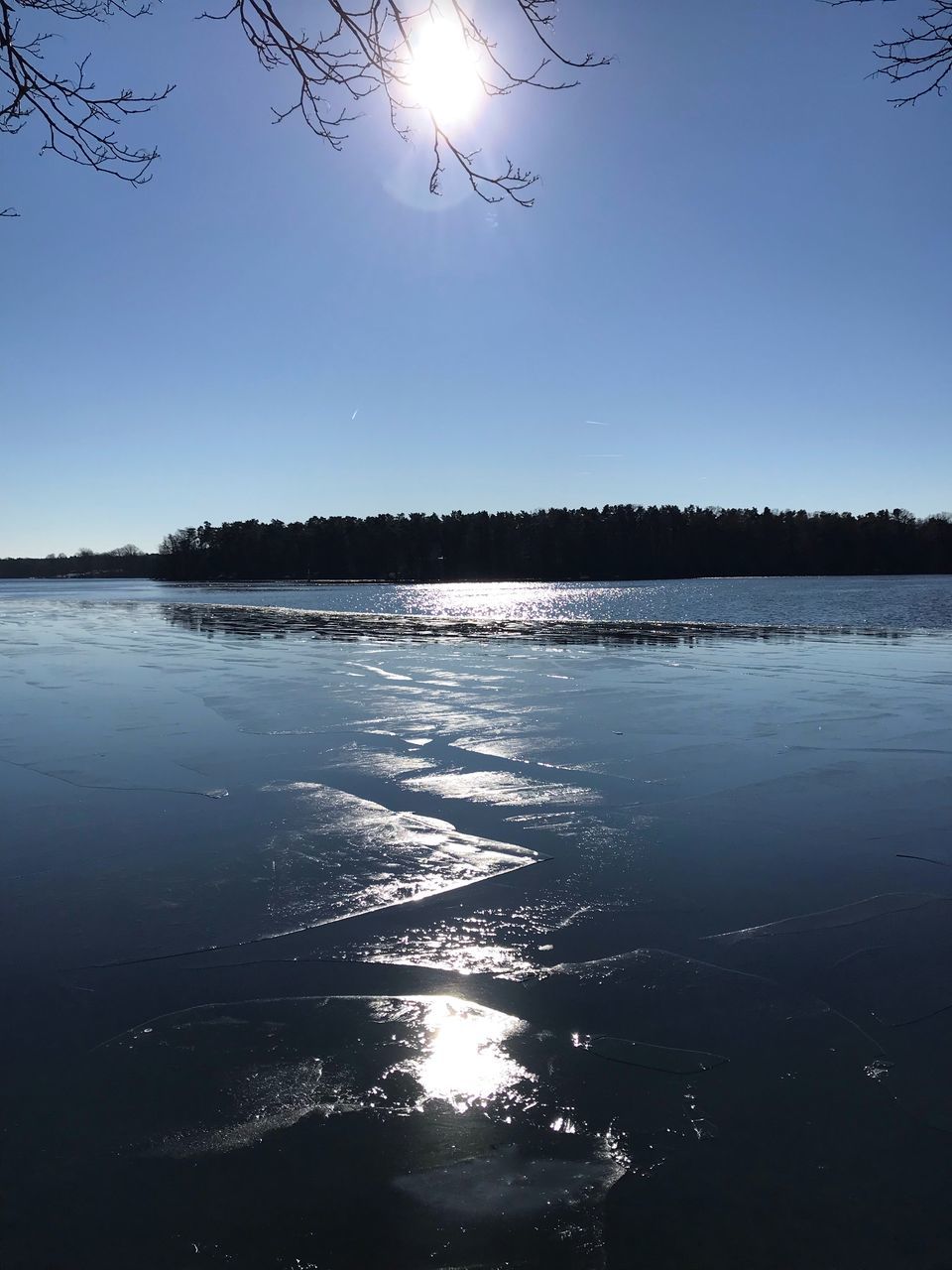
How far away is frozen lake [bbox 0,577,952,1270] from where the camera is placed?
2393 mm

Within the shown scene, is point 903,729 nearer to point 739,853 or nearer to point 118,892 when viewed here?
point 739,853

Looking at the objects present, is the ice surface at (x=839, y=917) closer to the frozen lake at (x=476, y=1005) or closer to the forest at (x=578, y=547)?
the frozen lake at (x=476, y=1005)

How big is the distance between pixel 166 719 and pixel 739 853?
782cm

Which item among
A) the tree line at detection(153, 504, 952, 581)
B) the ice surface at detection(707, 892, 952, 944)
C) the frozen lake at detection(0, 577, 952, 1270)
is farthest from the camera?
the tree line at detection(153, 504, 952, 581)

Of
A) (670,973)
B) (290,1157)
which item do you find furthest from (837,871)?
(290,1157)

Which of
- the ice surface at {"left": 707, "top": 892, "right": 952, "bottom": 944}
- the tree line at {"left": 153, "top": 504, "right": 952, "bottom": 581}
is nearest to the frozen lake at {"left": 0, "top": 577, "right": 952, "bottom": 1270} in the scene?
the ice surface at {"left": 707, "top": 892, "right": 952, "bottom": 944}

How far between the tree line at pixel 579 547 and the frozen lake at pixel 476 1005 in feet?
450

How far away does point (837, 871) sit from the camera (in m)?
5.19

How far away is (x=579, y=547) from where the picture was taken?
468 ft

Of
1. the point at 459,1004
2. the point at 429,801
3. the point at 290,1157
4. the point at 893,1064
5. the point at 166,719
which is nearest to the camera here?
the point at 290,1157

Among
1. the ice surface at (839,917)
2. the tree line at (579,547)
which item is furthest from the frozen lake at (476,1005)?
the tree line at (579,547)

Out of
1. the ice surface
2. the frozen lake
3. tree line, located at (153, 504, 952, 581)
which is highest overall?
tree line, located at (153, 504, 952, 581)

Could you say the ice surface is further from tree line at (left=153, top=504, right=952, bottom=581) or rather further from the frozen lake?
tree line at (left=153, top=504, right=952, bottom=581)

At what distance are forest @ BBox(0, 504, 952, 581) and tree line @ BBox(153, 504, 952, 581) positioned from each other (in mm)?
178
